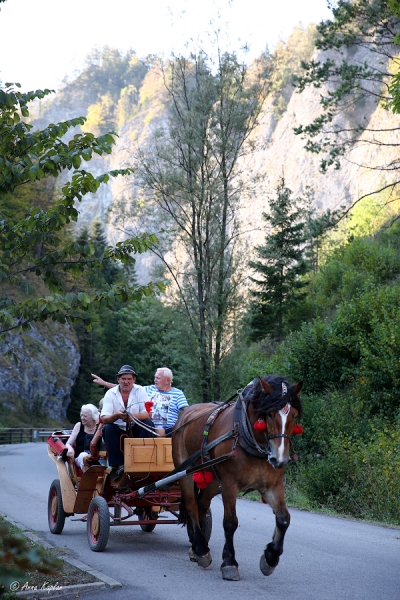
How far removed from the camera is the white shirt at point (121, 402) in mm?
8734

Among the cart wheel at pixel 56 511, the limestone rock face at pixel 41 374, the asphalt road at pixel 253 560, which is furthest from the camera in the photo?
the limestone rock face at pixel 41 374

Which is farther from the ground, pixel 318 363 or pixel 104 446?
pixel 318 363

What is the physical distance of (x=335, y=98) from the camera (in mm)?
21016

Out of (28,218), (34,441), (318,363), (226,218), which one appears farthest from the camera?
(34,441)

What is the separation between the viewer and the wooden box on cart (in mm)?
8156

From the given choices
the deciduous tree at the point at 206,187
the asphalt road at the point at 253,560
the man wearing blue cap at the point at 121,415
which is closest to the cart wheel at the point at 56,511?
the asphalt road at the point at 253,560

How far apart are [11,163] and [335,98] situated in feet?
52.3

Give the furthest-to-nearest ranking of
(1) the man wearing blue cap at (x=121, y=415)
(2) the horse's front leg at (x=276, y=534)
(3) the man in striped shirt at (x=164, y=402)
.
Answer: (3) the man in striped shirt at (x=164, y=402) → (1) the man wearing blue cap at (x=121, y=415) → (2) the horse's front leg at (x=276, y=534)

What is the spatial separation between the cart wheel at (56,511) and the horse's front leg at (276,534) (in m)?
3.95

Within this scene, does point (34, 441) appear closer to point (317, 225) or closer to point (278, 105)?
point (317, 225)

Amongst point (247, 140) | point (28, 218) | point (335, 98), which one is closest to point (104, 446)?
point (28, 218)

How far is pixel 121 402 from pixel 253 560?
2.48 metres

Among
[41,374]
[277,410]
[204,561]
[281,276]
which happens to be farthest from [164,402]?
[41,374]

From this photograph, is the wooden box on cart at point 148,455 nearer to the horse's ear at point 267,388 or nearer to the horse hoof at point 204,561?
the horse hoof at point 204,561
